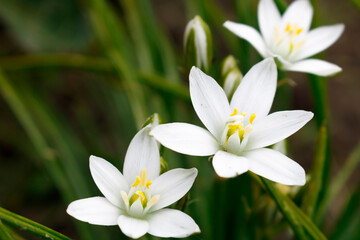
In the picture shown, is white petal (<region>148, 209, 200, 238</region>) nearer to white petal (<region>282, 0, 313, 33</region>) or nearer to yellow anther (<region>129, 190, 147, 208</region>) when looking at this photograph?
yellow anther (<region>129, 190, 147, 208</region>)

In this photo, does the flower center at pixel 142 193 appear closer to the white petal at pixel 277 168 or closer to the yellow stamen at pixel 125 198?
the yellow stamen at pixel 125 198

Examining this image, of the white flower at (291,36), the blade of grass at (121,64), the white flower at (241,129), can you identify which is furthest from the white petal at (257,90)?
the blade of grass at (121,64)

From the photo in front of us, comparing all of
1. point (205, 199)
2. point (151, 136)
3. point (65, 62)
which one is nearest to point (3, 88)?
point (65, 62)

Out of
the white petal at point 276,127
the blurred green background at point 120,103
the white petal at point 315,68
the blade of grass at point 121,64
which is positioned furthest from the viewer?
the blade of grass at point 121,64

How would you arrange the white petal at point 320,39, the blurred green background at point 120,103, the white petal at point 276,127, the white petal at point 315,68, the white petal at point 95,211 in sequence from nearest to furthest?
the white petal at point 95,211, the white petal at point 276,127, the white petal at point 315,68, the white petal at point 320,39, the blurred green background at point 120,103

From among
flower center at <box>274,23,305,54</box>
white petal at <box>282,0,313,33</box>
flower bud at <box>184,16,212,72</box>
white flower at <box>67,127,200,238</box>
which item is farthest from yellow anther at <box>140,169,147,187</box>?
white petal at <box>282,0,313,33</box>

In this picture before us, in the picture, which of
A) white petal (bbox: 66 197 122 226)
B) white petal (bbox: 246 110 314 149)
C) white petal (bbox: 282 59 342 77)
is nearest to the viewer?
white petal (bbox: 66 197 122 226)
